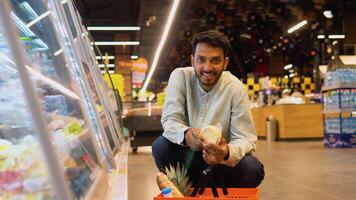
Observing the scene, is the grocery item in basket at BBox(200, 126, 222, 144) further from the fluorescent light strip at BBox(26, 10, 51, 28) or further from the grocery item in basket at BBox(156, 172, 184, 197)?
the fluorescent light strip at BBox(26, 10, 51, 28)

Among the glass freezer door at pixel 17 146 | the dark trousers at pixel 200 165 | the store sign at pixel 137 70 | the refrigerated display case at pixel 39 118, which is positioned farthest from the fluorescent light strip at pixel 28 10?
the store sign at pixel 137 70

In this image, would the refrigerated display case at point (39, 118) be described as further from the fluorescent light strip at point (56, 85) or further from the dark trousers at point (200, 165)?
the dark trousers at point (200, 165)

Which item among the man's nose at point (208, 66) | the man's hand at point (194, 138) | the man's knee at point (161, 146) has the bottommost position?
the man's knee at point (161, 146)

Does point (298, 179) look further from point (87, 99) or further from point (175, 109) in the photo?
point (175, 109)

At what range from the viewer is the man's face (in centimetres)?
221

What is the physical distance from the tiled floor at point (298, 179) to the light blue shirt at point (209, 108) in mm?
1203

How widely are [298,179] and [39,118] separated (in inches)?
144

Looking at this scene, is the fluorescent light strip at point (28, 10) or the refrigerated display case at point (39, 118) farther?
the fluorescent light strip at point (28, 10)

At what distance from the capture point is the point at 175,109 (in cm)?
237

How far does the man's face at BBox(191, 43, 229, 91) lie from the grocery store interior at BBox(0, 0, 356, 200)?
12cm

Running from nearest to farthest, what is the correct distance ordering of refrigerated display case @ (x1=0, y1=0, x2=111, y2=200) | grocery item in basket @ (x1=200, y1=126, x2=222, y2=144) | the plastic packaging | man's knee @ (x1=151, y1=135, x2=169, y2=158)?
1. refrigerated display case @ (x1=0, y1=0, x2=111, y2=200)
2. the plastic packaging
3. grocery item in basket @ (x1=200, y1=126, x2=222, y2=144)
4. man's knee @ (x1=151, y1=135, x2=169, y2=158)

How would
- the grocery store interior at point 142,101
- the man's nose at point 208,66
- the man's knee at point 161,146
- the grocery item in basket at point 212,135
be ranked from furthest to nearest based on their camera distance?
the man's knee at point 161,146
the man's nose at point 208,66
the grocery item in basket at point 212,135
the grocery store interior at point 142,101

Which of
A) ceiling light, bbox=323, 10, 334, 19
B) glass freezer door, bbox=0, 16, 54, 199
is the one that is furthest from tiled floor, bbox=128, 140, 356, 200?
ceiling light, bbox=323, 10, 334, 19

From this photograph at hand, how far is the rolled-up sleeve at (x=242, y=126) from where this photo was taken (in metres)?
2.21
